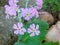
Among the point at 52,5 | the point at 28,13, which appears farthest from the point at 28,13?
the point at 52,5

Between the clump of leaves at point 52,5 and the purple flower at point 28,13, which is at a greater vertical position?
the purple flower at point 28,13

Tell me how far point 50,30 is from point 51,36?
0.11 meters

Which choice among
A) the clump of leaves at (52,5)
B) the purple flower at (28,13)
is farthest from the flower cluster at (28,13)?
the clump of leaves at (52,5)

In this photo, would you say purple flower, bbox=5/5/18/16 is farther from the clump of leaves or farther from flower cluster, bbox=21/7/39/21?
the clump of leaves

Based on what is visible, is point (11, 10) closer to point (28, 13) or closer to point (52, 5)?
point (28, 13)

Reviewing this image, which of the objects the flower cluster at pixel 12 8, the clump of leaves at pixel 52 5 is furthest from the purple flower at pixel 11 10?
the clump of leaves at pixel 52 5

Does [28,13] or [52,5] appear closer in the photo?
[28,13]

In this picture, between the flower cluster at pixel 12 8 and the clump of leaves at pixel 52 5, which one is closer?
the flower cluster at pixel 12 8

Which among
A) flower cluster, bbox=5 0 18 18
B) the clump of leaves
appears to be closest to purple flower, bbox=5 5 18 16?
flower cluster, bbox=5 0 18 18

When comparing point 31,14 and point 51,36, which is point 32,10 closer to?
point 31,14

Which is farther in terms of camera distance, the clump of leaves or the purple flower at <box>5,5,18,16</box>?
the clump of leaves

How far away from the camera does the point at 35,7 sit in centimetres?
127

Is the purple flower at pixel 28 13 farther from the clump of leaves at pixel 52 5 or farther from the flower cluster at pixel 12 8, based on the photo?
the clump of leaves at pixel 52 5

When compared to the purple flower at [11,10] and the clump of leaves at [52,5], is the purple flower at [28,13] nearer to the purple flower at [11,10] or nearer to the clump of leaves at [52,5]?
the purple flower at [11,10]
